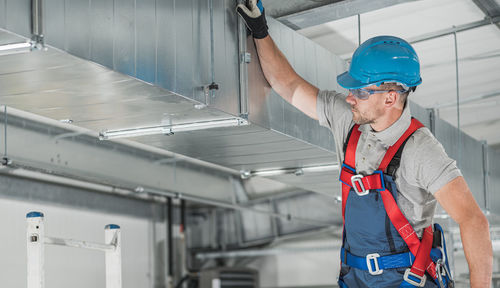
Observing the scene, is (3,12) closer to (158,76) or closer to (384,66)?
(158,76)

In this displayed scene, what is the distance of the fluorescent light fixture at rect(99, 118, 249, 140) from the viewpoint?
4.89m

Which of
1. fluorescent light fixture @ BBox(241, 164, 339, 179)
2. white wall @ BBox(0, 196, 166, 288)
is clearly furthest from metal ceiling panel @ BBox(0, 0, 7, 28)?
white wall @ BBox(0, 196, 166, 288)

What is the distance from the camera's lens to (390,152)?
132 inches

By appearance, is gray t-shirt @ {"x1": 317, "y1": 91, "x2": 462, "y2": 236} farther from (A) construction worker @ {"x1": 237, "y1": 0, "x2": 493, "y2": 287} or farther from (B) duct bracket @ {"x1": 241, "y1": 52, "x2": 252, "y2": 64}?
(B) duct bracket @ {"x1": 241, "y1": 52, "x2": 252, "y2": 64}

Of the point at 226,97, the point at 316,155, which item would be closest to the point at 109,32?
the point at 226,97

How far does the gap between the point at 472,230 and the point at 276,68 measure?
1980 mm

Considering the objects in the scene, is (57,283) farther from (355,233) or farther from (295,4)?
(355,233)

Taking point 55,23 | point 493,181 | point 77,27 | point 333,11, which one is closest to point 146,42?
point 77,27

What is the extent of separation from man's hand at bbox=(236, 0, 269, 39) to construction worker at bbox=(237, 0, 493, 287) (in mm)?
1101

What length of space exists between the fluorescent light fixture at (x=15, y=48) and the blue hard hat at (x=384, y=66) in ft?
4.96

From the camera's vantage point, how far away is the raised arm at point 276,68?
416 centimetres

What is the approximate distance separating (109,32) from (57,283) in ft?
28.5

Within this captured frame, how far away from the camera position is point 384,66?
3518 millimetres

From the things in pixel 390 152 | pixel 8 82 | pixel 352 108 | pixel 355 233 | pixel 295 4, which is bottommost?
pixel 355 233
